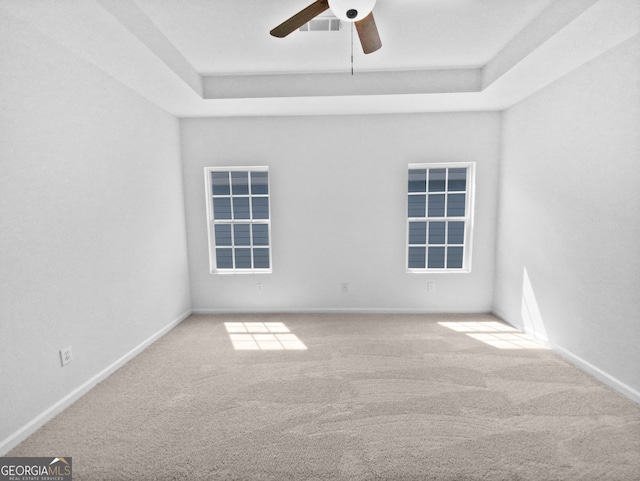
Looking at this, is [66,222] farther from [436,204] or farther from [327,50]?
[436,204]

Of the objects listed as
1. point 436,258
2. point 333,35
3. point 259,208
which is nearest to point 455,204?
point 436,258

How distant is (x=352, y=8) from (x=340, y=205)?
233 cm

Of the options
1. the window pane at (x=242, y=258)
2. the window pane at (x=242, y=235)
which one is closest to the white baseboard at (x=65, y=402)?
the window pane at (x=242, y=258)

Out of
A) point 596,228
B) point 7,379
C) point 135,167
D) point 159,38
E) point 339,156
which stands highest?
point 159,38

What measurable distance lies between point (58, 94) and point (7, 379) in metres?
1.92

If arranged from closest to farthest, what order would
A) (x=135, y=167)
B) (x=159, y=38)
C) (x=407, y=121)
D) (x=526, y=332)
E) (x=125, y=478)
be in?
(x=125, y=478) → (x=159, y=38) → (x=135, y=167) → (x=526, y=332) → (x=407, y=121)

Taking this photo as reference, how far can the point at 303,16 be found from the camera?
1.60 metres

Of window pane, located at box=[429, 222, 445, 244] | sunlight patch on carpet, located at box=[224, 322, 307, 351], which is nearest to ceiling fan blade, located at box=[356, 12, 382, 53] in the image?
sunlight patch on carpet, located at box=[224, 322, 307, 351]

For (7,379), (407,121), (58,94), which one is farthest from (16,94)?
(407,121)

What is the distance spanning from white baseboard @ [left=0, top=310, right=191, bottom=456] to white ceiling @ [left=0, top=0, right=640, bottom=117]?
2.55 metres

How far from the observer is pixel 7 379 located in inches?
64.6

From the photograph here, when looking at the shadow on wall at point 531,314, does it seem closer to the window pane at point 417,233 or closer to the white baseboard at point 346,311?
the white baseboard at point 346,311

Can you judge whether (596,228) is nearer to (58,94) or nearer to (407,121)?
(407,121)

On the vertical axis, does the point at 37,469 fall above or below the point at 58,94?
below
